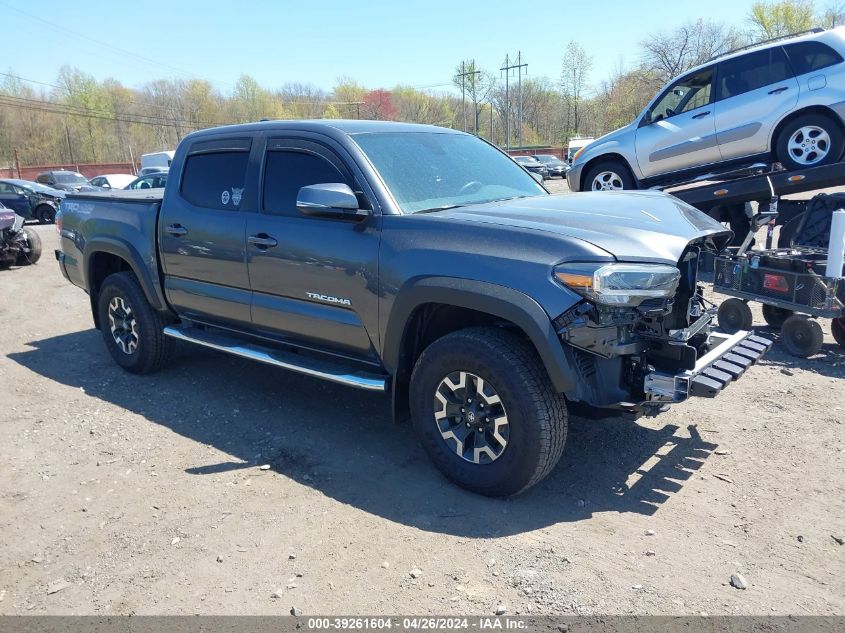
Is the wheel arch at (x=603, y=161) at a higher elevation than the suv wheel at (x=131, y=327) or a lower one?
higher

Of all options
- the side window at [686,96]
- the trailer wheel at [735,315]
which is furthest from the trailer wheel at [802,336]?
the side window at [686,96]

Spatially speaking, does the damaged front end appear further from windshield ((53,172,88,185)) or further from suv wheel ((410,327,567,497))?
windshield ((53,172,88,185))

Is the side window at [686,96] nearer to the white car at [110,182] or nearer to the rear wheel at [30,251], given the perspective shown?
the rear wheel at [30,251]

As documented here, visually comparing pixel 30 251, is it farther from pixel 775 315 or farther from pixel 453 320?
pixel 775 315

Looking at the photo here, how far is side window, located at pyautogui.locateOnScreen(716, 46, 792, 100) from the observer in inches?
321

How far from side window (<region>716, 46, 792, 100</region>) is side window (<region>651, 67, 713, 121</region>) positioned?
0.59 feet

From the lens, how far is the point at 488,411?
3.51 m

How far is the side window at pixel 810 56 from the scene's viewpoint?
7.76 meters

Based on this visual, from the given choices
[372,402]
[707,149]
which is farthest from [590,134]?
[372,402]

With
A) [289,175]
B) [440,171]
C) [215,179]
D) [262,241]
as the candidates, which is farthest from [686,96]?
[262,241]

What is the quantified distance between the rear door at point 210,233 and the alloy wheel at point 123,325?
26.7 inches

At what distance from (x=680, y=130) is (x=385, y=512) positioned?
7.51 metres

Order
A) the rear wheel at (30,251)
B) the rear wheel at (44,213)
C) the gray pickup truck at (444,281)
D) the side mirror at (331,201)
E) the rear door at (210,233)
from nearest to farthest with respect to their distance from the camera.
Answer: the gray pickup truck at (444,281) < the side mirror at (331,201) < the rear door at (210,233) < the rear wheel at (30,251) < the rear wheel at (44,213)

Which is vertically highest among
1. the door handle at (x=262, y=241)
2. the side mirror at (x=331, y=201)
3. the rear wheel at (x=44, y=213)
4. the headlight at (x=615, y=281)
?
the rear wheel at (x=44, y=213)
